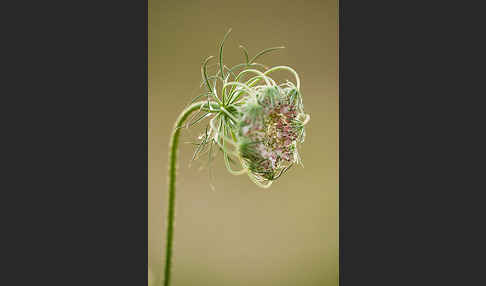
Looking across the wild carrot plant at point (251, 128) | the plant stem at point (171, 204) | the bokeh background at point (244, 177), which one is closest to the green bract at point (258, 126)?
the wild carrot plant at point (251, 128)

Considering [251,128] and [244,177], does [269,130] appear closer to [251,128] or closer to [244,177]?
[251,128]

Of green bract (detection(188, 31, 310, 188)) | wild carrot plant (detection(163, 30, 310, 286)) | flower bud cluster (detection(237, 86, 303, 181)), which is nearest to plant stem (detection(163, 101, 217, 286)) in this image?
wild carrot plant (detection(163, 30, 310, 286))

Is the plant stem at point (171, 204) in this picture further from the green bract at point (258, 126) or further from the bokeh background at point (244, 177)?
the bokeh background at point (244, 177)

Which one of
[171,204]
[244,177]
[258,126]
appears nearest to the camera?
[258,126]

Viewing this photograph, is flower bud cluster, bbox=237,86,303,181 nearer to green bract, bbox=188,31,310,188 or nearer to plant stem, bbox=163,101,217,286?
green bract, bbox=188,31,310,188

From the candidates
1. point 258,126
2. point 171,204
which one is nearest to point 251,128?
point 258,126

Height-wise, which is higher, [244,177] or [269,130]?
[269,130]

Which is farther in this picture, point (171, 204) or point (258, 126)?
point (171, 204)
